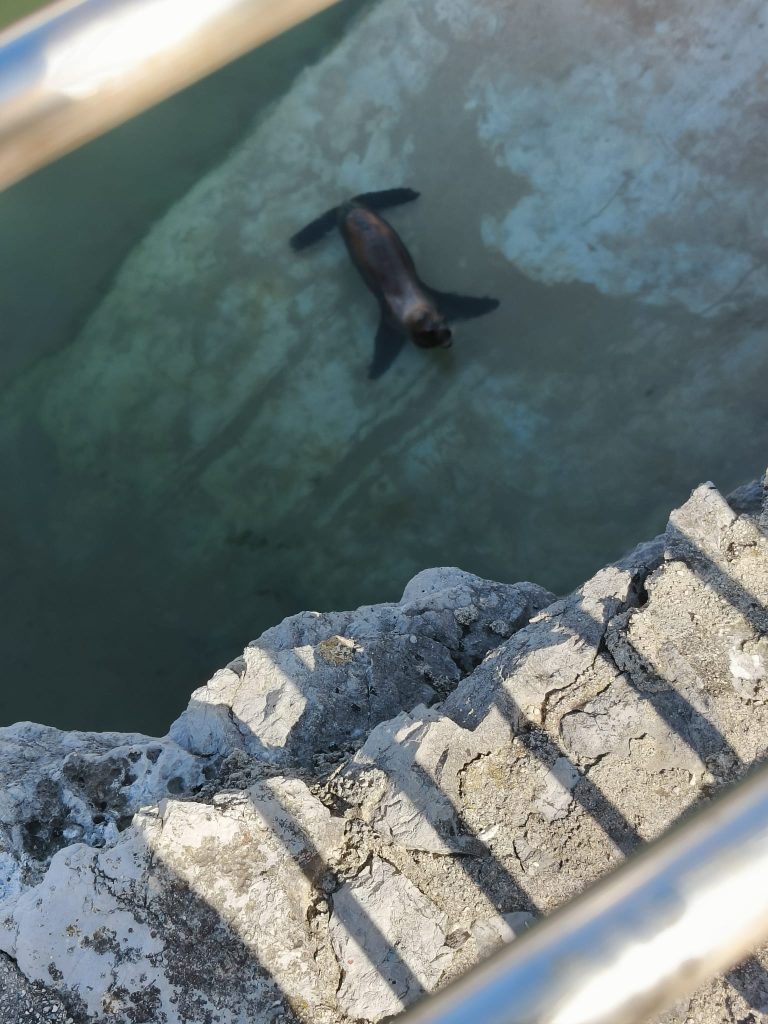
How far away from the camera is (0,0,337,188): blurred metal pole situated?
0.71 metres

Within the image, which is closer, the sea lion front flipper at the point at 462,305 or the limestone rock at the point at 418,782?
the limestone rock at the point at 418,782

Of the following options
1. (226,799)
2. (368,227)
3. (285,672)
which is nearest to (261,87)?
(368,227)

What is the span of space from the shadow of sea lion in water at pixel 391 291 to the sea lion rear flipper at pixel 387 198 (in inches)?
2.4

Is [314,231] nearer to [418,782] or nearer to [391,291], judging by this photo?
[391,291]

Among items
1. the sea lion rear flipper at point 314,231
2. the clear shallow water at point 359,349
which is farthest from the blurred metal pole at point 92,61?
the sea lion rear flipper at point 314,231

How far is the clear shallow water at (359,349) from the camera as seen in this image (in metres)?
4.72

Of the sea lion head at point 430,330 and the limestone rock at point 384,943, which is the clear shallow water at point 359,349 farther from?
the limestone rock at point 384,943

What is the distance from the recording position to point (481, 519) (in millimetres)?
4727

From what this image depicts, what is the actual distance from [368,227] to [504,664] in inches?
133

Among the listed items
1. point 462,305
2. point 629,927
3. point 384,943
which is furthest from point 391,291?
point 629,927

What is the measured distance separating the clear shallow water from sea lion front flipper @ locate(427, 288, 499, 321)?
8cm

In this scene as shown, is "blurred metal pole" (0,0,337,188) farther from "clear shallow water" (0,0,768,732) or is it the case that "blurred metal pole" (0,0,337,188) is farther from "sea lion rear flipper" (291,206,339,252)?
"sea lion rear flipper" (291,206,339,252)

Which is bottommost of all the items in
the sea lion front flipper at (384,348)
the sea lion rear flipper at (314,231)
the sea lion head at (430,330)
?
the sea lion head at (430,330)

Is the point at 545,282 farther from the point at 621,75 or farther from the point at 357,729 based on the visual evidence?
the point at 357,729
